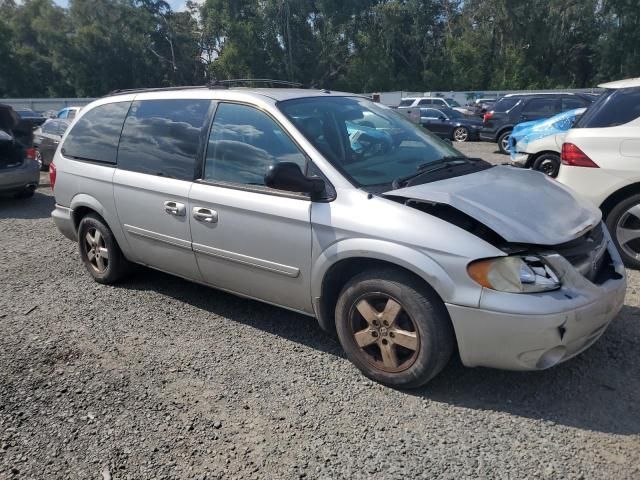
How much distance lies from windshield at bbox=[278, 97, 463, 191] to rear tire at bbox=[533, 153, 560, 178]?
551cm

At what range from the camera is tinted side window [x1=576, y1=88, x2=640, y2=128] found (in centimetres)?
522

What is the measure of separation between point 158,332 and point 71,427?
1.20m

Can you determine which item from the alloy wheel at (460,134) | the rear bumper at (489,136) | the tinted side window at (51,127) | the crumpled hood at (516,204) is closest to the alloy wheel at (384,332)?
the crumpled hood at (516,204)

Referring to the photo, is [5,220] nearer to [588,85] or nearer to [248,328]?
[248,328]

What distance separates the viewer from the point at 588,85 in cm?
5316

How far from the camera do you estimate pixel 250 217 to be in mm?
3660

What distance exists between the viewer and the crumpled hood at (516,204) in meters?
2.98

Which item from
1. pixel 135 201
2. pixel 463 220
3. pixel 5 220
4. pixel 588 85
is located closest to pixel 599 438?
pixel 463 220

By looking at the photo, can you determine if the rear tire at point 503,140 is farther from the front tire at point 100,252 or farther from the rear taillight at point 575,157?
the front tire at point 100,252

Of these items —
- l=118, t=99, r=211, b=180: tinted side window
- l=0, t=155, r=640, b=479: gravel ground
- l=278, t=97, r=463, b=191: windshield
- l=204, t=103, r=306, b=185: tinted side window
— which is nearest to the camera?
l=0, t=155, r=640, b=479: gravel ground

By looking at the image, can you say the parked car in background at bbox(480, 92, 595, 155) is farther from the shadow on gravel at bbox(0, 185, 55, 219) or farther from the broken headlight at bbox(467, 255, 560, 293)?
the broken headlight at bbox(467, 255, 560, 293)

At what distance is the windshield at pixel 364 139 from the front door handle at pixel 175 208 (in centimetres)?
105

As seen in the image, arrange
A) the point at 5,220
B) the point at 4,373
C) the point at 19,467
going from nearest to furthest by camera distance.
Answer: the point at 19,467
the point at 4,373
the point at 5,220

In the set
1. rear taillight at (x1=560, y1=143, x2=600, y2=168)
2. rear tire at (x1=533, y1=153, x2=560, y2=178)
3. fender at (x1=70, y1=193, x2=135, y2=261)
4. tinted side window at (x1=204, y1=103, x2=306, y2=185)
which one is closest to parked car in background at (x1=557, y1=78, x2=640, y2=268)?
rear taillight at (x1=560, y1=143, x2=600, y2=168)
